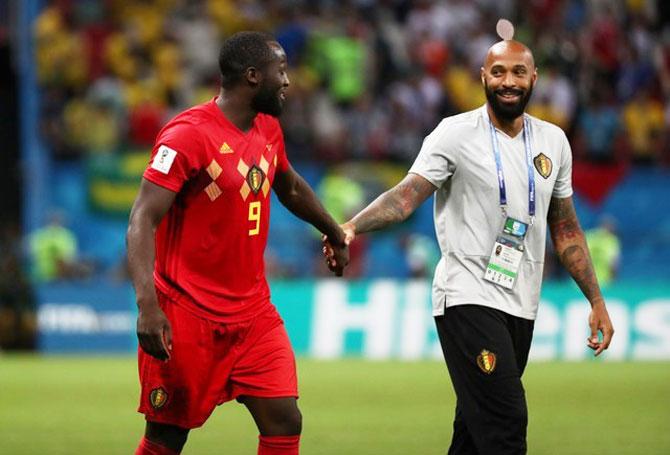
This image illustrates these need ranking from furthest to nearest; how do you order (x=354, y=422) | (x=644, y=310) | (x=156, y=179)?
(x=644, y=310) → (x=354, y=422) → (x=156, y=179)

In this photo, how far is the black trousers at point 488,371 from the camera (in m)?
6.38

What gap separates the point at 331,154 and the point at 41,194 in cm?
474

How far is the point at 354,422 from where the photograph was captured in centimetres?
1192

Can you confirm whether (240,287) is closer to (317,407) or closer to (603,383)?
(317,407)

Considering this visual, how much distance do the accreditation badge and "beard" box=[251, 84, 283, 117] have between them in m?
1.27

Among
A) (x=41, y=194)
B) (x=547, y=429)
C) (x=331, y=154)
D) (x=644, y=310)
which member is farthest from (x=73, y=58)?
(x=547, y=429)

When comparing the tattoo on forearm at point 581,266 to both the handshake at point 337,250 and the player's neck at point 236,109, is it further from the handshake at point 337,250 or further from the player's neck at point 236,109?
the player's neck at point 236,109

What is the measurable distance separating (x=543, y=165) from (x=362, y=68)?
15837mm

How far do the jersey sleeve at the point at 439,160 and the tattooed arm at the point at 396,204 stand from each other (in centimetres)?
4

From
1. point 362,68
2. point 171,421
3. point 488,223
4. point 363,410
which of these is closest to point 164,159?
point 171,421

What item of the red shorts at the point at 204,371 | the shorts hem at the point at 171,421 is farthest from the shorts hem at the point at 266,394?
the shorts hem at the point at 171,421

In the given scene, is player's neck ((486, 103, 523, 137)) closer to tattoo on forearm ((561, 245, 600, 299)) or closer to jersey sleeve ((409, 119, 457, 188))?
jersey sleeve ((409, 119, 457, 188))

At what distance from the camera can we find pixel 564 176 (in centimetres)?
694

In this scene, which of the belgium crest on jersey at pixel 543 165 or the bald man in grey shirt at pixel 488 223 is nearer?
the bald man in grey shirt at pixel 488 223
